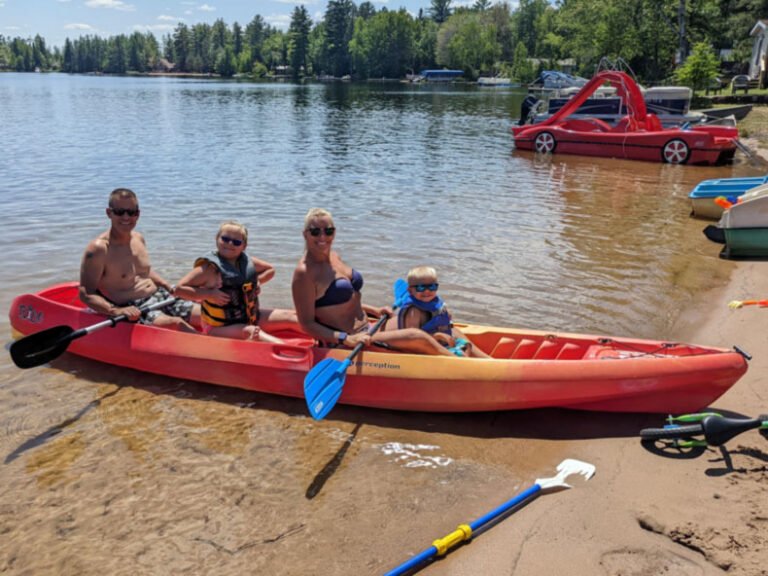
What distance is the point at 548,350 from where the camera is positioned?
17.6ft

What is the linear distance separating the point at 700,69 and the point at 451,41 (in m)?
73.2

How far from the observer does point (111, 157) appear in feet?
63.1

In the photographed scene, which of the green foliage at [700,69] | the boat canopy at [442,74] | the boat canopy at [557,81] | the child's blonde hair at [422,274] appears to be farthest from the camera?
the boat canopy at [442,74]

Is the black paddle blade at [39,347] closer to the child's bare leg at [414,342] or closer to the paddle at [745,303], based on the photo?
the child's bare leg at [414,342]

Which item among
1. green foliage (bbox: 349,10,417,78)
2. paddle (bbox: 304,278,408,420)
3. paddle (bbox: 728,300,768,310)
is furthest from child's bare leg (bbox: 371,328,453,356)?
green foliage (bbox: 349,10,417,78)

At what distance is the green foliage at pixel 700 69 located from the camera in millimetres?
29859

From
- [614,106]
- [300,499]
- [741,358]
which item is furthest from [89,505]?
[614,106]

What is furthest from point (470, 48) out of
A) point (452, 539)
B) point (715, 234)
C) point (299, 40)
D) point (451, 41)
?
point (452, 539)

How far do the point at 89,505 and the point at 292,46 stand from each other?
125 m

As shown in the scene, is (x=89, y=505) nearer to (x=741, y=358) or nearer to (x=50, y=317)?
(x=50, y=317)

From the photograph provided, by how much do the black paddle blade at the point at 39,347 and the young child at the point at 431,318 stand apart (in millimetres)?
2819

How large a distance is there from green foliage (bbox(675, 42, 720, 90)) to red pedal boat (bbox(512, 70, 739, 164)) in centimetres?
1212

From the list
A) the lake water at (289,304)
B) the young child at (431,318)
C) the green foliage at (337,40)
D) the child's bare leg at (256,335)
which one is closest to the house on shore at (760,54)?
the lake water at (289,304)

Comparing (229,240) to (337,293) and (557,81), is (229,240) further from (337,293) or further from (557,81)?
(557,81)
